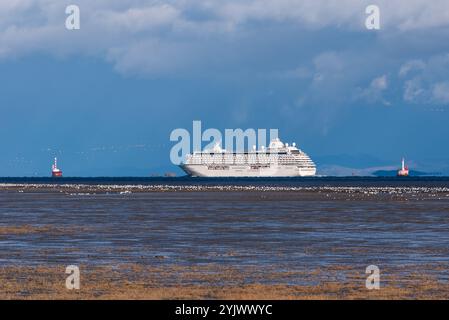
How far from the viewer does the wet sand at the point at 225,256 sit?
2062 cm

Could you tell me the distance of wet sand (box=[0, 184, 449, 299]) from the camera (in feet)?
67.7

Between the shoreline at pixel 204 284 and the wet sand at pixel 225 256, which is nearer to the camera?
the shoreline at pixel 204 284

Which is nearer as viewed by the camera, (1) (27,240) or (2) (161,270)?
(2) (161,270)

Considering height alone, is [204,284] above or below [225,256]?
below

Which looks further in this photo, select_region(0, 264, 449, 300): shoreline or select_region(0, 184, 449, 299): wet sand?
select_region(0, 184, 449, 299): wet sand

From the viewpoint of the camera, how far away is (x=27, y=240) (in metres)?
32.9

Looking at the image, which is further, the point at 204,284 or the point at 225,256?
the point at 225,256

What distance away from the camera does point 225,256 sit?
27641 mm
